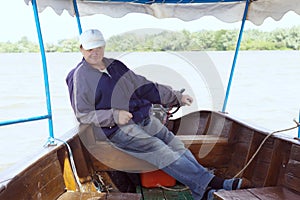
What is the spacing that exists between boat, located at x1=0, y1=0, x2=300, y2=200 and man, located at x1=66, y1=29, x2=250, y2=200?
140 millimetres

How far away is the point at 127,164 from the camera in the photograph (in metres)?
2.42

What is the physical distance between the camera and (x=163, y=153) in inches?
89.2

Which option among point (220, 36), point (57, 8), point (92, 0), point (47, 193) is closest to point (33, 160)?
point (47, 193)

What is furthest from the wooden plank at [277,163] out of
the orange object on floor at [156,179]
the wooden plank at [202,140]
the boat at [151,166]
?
the orange object on floor at [156,179]

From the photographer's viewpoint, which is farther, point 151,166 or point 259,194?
point 151,166

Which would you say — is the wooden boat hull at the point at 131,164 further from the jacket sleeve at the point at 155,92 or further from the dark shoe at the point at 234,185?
the jacket sleeve at the point at 155,92

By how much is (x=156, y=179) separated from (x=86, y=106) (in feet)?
2.59

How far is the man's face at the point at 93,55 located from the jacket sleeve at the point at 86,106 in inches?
5.2

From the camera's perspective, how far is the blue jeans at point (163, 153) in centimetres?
216

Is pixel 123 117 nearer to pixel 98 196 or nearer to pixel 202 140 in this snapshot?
pixel 98 196

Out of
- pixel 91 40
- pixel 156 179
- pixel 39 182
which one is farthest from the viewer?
pixel 156 179

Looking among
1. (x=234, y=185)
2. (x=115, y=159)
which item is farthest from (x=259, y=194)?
(x=115, y=159)

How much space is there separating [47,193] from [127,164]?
689 mm

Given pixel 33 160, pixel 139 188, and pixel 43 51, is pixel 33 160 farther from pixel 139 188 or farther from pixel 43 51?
pixel 139 188
